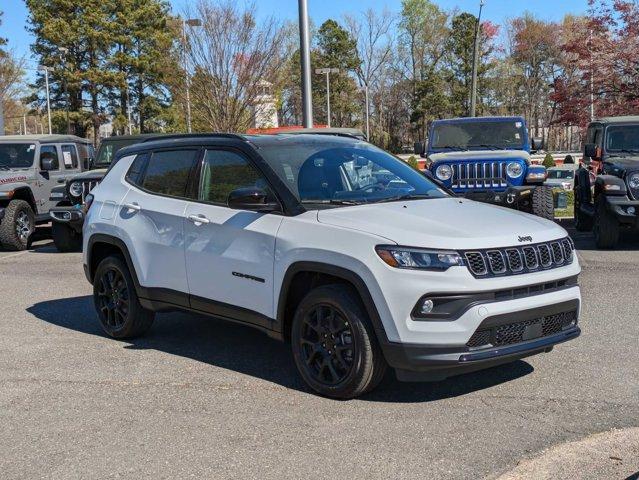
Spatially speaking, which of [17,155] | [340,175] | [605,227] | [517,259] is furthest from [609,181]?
[17,155]

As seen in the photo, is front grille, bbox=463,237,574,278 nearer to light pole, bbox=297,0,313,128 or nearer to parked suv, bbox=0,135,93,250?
parked suv, bbox=0,135,93,250

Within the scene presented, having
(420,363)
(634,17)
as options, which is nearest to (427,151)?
(420,363)

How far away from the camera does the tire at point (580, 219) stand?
13.1 meters

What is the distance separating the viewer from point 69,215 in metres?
12.3

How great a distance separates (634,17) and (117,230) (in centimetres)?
2179

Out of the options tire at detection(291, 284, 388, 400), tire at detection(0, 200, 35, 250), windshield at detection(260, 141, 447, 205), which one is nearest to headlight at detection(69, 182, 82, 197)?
tire at detection(0, 200, 35, 250)

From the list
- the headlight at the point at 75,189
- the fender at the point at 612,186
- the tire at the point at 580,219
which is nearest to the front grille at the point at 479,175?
the fender at the point at 612,186

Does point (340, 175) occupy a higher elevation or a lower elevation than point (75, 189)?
higher

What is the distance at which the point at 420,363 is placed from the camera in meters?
4.39

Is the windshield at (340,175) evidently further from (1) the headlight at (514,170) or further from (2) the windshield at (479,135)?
(2) the windshield at (479,135)

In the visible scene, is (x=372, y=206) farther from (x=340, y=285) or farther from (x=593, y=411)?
(x=593, y=411)

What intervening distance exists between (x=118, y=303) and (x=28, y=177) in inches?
313

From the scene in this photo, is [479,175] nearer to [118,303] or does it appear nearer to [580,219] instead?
[580,219]

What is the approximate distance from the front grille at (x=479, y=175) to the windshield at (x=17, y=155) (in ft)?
25.5
